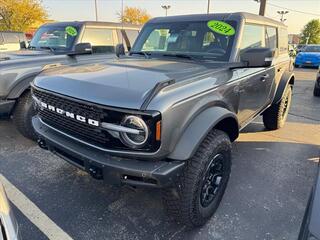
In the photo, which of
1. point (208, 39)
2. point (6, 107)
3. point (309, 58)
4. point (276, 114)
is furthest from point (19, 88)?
point (309, 58)

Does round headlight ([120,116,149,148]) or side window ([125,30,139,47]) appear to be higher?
side window ([125,30,139,47])

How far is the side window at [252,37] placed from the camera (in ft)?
10.6

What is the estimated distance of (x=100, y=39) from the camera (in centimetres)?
578

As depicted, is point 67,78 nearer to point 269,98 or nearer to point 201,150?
point 201,150

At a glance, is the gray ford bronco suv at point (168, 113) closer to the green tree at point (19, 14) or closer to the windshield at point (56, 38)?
the windshield at point (56, 38)

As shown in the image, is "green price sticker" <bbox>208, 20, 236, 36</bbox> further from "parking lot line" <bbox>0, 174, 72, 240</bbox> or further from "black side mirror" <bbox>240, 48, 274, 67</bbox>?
"parking lot line" <bbox>0, 174, 72, 240</bbox>

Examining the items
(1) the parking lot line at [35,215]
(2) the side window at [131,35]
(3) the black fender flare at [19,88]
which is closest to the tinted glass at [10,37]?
(2) the side window at [131,35]

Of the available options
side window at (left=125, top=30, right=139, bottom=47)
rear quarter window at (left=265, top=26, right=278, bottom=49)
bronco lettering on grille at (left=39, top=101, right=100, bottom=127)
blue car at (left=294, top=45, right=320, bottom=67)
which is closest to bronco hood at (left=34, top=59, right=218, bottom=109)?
bronco lettering on grille at (left=39, top=101, right=100, bottom=127)

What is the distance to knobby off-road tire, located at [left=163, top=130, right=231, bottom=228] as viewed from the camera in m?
2.17

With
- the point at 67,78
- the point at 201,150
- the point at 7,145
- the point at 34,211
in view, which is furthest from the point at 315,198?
the point at 7,145

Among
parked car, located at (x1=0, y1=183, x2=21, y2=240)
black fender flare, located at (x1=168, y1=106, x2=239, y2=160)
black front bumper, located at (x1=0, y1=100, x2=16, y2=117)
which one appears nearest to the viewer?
parked car, located at (x1=0, y1=183, x2=21, y2=240)

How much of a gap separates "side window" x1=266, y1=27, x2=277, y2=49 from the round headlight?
9.77 ft

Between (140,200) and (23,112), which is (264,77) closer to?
(140,200)

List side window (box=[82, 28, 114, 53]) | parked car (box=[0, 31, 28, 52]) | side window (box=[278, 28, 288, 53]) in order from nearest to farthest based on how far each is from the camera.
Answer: side window (box=[278, 28, 288, 53]) → side window (box=[82, 28, 114, 53]) → parked car (box=[0, 31, 28, 52])
